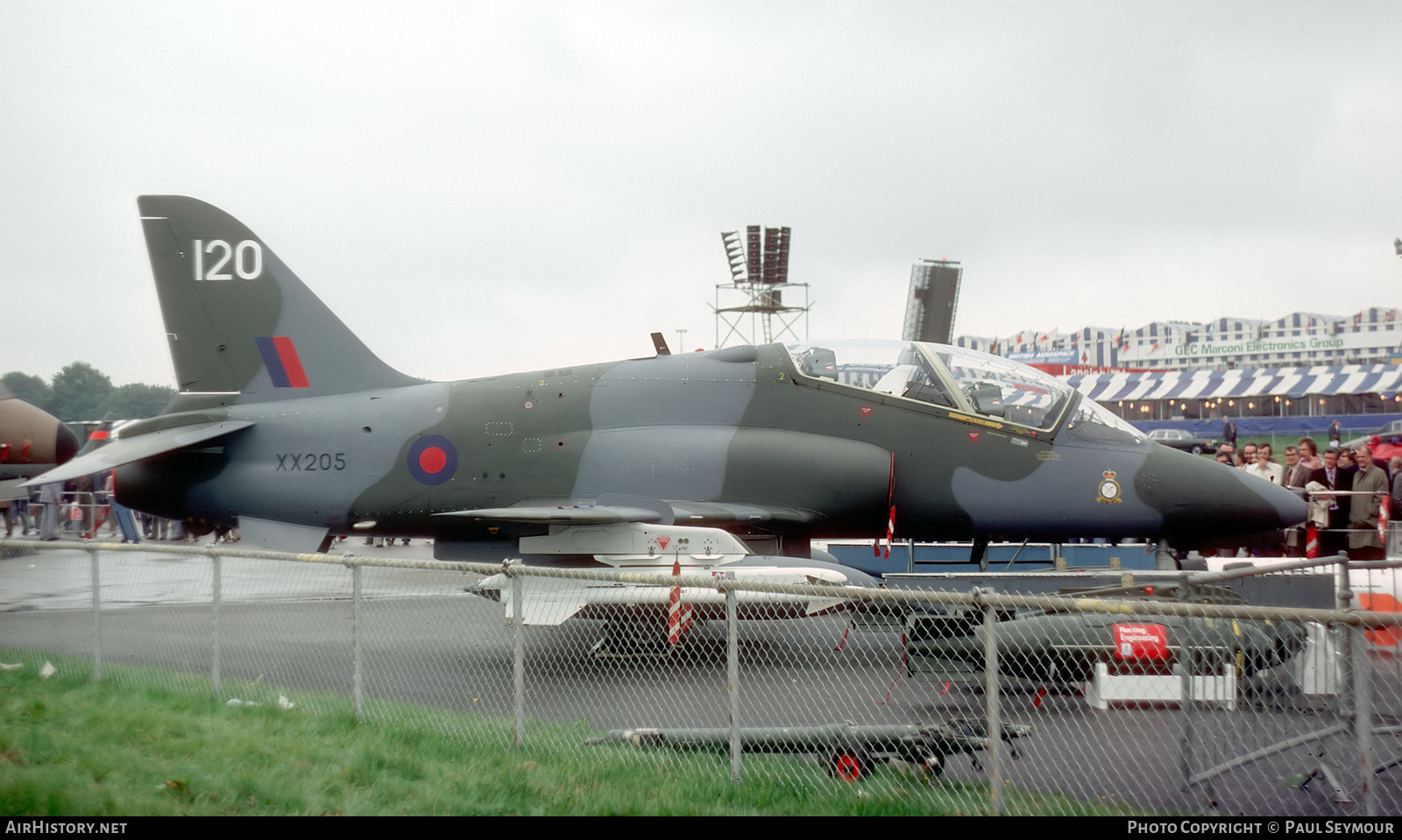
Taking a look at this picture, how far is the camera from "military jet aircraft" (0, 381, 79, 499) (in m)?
14.8

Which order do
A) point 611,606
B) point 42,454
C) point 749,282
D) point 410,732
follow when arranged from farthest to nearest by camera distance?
point 749,282 < point 42,454 < point 611,606 < point 410,732

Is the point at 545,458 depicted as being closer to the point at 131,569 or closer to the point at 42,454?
the point at 131,569

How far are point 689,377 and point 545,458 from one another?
6.17ft

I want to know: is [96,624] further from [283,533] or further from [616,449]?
[616,449]

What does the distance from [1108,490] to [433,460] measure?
7.44 m

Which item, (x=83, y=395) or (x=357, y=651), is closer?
(x=357, y=651)

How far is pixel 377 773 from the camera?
15.8 feet

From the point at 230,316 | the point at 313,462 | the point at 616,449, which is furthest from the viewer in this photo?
the point at 230,316

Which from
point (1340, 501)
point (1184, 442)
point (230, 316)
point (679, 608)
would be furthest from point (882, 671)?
point (1184, 442)

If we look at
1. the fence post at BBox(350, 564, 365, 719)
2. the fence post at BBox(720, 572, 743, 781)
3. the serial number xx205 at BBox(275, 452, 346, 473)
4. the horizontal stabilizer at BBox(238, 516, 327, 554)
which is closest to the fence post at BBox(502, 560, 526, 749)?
the fence post at BBox(350, 564, 365, 719)

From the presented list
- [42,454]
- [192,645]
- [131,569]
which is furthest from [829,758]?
[42,454]

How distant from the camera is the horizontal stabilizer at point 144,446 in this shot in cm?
960

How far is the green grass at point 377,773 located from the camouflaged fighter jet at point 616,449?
3661 mm

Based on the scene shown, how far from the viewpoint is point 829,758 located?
16.0ft
